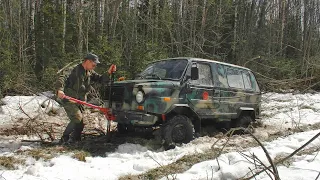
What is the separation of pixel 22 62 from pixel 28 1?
8.13 metres

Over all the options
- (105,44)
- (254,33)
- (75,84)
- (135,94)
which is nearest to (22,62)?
(105,44)

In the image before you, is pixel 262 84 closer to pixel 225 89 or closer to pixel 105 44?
pixel 225 89

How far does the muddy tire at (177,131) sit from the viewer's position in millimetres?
6309

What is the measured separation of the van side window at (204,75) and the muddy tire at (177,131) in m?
0.98

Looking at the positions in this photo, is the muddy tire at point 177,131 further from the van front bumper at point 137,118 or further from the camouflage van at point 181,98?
the van front bumper at point 137,118

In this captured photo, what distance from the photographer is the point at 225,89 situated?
25.3 ft

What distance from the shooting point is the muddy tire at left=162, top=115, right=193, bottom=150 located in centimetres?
631

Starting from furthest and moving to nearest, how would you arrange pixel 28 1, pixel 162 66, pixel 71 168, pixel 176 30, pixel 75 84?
1. pixel 28 1
2. pixel 176 30
3. pixel 162 66
4. pixel 75 84
5. pixel 71 168

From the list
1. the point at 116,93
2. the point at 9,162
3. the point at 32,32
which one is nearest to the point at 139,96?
the point at 116,93

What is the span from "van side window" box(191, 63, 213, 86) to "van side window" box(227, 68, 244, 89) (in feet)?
2.59

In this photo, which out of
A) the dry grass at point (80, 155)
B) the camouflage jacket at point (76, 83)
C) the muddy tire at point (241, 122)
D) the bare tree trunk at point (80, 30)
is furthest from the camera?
the bare tree trunk at point (80, 30)

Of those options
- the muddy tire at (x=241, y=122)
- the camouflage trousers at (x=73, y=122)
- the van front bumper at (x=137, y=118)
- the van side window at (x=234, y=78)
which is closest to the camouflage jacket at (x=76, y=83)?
the camouflage trousers at (x=73, y=122)

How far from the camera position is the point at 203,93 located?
7129 mm

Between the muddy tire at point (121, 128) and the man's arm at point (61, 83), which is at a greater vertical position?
the man's arm at point (61, 83)
